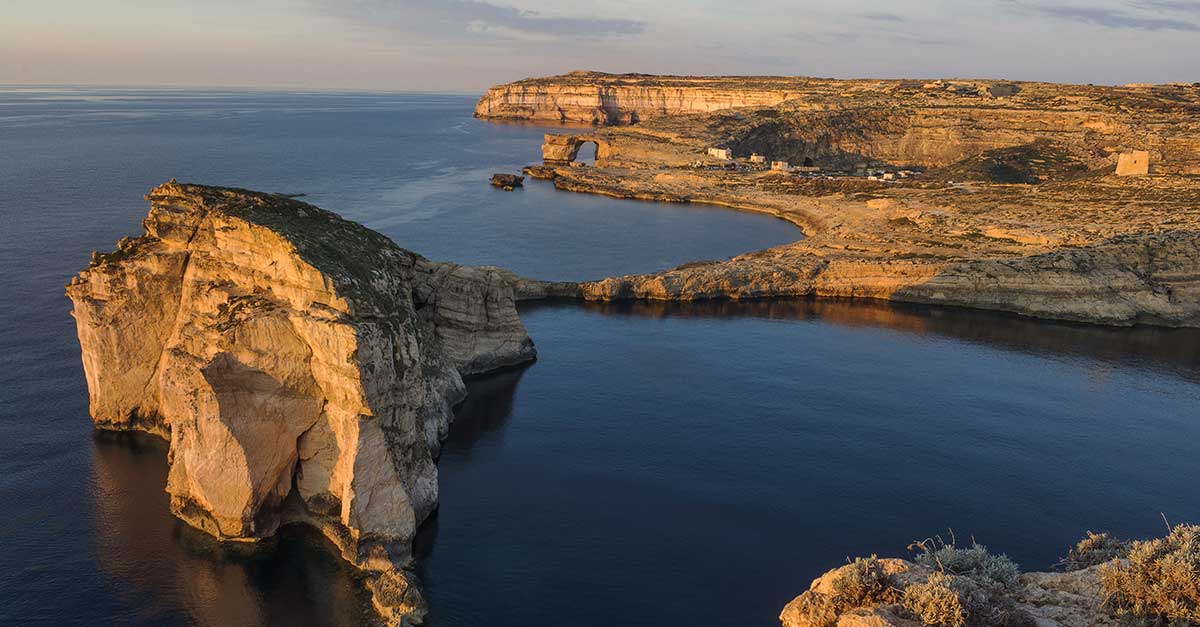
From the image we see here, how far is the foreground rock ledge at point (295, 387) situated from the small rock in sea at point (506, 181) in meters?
121

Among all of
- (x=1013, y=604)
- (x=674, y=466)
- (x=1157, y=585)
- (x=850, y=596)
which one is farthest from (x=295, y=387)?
(x=1157, y=585)

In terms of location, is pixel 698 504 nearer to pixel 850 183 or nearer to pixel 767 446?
pixel 767 446

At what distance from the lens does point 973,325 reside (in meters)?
83.2

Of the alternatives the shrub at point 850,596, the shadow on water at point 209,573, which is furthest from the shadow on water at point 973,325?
the shrub at point 850,596

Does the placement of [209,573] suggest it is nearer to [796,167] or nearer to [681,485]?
[681,485]

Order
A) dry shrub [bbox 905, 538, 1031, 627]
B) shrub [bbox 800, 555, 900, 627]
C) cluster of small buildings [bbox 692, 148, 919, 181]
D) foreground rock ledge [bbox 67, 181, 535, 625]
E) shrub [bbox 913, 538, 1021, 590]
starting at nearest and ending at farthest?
dry shrub [bbox 905, 538, 1031, 627]
shrub [bbox 800, 555, 900, 627]
shrub [bbox 913, 538, 1021, 590]
foreground rock ledge [bbox 67, 181, 535, 625]
cluster of small buildings [bbox 692, 148, 919, 181]

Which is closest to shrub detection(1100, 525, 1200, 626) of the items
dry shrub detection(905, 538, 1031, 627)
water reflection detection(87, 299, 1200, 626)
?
dry shrub detection(905, 538, 1031, 627)

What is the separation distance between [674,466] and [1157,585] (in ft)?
90.2

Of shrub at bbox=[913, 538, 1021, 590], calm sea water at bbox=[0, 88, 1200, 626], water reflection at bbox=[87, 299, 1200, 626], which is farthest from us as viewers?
water reflection at bbox=[87, 299, 1200, 626]

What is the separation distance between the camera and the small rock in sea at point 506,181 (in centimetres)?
16675

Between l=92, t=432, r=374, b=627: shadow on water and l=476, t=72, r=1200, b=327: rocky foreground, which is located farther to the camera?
l=476, t=72, r=1200, b=327: rocky foreground

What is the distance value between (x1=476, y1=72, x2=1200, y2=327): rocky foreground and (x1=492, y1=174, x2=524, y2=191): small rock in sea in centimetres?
908

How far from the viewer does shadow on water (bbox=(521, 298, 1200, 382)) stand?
75500mm

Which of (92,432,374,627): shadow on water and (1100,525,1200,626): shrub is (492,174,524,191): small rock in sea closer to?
(92,432,374,627): shadow on water
